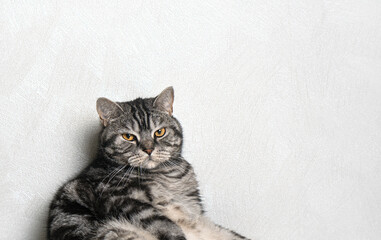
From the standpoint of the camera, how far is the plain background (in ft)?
7.04

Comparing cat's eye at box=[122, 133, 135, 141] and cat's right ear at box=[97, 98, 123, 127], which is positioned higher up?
cat's right ear at box=[97, 98, 123, 127]

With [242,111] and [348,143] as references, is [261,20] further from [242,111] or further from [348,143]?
[348,143]

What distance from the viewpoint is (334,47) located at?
7.84 ft

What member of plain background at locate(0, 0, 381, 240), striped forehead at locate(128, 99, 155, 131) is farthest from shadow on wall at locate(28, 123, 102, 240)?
striped forehead at locate(128, 99, 155, 131)

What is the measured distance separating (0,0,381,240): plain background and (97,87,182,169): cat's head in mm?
265

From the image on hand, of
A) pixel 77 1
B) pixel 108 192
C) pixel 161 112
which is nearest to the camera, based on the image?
pixel 108 192

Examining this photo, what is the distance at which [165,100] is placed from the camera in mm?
2027

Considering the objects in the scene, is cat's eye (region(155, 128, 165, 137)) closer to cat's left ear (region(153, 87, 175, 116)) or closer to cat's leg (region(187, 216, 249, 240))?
cat's left ear (region(153, 87, 175, 116))

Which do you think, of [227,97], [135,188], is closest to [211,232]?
[135,188]

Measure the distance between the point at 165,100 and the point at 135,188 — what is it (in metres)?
0.40

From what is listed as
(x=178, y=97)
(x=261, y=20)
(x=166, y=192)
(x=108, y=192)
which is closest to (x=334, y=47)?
(x=261, y=20)

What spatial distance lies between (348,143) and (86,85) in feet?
4.34

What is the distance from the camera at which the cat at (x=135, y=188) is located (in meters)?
1.74

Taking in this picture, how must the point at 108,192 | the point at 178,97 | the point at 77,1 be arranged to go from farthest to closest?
the point at 178,97, the point at 77,1, the point at 108,192
